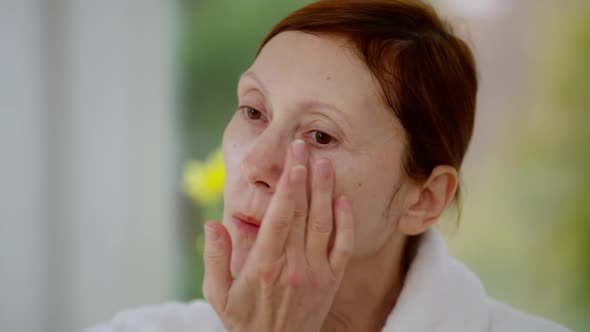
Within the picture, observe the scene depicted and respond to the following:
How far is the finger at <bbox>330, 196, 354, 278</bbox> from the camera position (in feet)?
3.29

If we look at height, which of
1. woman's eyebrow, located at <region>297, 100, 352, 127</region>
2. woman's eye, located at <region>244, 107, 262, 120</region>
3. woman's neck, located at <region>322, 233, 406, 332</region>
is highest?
woman's eyebrow, located at <region>297, 100, 352, 127</region>

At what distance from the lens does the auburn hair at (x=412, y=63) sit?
1.11m

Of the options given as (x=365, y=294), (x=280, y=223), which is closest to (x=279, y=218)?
(x=280, y=223)

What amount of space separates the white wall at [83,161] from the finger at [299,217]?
1089mm

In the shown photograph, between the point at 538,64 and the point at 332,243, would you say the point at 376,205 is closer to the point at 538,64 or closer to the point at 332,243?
the point at 332,243

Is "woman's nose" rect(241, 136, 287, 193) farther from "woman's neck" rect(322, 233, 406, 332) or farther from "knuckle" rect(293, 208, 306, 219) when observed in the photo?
"woman's neck" rect(322, 233, 406, 332)

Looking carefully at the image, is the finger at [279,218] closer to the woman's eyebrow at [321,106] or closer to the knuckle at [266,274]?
the knuckle at [266,274]

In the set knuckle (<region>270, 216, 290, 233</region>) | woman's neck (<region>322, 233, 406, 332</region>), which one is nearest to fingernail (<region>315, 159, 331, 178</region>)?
knuckle (<region>270, 216, 290, 233</region>)

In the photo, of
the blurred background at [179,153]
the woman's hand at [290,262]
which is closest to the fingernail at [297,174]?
the woman's hand at [290,262]

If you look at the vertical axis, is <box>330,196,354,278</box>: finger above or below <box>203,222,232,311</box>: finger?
above

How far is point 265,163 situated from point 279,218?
11 cm

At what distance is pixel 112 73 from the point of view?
1.97 m

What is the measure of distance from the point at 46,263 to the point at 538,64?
1878 mm

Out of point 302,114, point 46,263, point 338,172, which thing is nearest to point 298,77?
point 302,114
